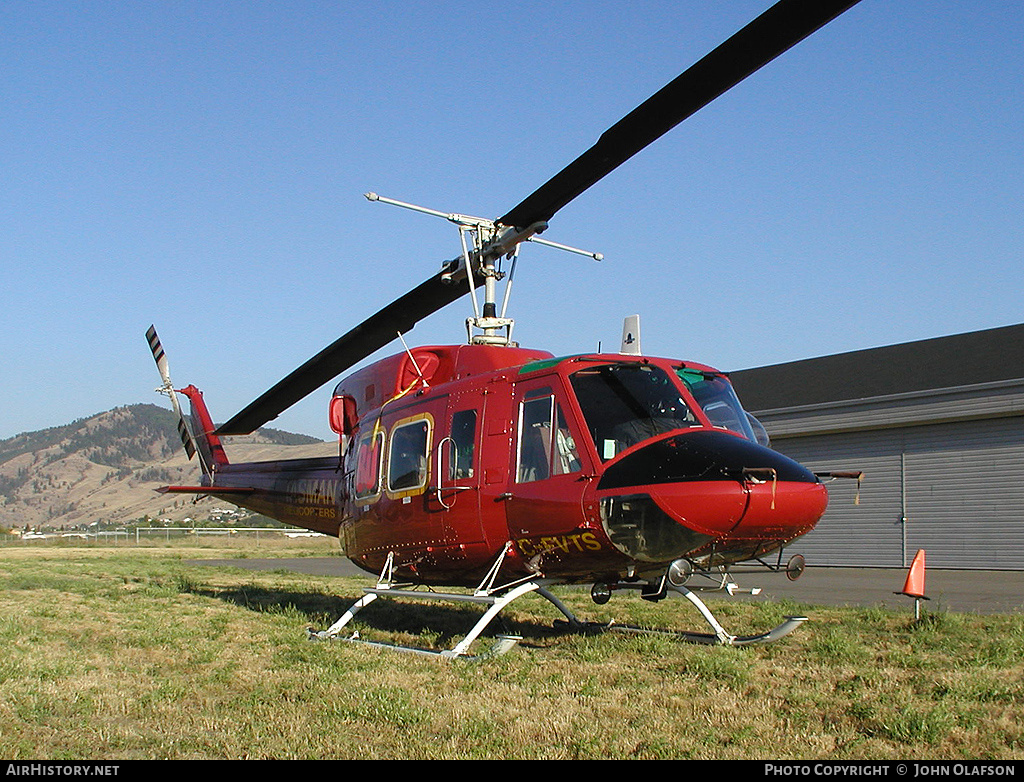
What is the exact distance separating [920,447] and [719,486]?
16856 millimetres

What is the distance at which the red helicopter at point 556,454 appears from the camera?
6785mm

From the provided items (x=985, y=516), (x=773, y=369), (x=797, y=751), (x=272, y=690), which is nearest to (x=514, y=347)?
(x=272, y=690)

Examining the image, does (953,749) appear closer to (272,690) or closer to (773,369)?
(272,690)

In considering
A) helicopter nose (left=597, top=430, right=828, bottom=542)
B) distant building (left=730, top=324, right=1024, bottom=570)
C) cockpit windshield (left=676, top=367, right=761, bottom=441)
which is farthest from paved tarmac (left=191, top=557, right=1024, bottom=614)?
helicopter nose (left=597, top=430, right=828, bottom=542)

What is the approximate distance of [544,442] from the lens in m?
7.95

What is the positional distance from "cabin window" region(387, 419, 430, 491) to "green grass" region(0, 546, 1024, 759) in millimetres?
1603

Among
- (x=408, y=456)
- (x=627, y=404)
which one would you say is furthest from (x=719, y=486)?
(x=408, y=456)

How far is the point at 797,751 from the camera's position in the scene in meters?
4.62

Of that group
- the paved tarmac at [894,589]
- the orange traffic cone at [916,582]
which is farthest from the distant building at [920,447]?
the orange traffic cone at [916,582]

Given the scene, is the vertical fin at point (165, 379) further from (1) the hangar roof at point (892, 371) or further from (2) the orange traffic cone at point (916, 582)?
(1) the hangar roof at point (892, 371)

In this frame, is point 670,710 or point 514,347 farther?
point 514,347

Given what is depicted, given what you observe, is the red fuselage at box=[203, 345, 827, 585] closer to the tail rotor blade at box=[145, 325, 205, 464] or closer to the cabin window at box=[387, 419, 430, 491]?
the cabin window at box=[387, 419, 430, 491]

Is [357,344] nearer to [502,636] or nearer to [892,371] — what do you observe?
[502,636]

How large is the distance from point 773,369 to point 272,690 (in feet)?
78.3
